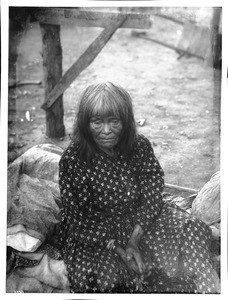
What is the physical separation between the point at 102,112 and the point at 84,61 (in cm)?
64

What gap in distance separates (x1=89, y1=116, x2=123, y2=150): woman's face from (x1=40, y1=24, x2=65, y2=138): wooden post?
2.12 feet

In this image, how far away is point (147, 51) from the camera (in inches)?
144

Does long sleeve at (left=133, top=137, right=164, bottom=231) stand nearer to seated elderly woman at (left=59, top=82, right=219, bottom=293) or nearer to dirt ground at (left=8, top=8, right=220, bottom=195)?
seated elderly woman at (left=59, top=82, right=219, bottom=293)

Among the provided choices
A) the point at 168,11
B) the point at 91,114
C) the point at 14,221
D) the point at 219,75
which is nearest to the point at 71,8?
the point at 168,11

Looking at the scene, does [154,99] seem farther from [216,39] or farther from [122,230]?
[122,230]

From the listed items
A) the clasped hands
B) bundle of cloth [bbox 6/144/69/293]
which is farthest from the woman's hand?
bundle of cloth [bbox 6/144/69/293]

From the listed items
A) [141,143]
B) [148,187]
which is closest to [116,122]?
[141,143]

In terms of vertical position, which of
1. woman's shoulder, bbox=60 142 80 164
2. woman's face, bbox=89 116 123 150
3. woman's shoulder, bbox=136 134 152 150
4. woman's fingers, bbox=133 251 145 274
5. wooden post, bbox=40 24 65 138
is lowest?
woman's fingers, bbox=133 251 145 274

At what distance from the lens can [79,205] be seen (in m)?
1.51

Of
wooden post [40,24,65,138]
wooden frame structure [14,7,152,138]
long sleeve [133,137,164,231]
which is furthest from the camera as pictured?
wooden post [40,24,65,138]

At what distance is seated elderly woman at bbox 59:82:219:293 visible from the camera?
4.82 feet

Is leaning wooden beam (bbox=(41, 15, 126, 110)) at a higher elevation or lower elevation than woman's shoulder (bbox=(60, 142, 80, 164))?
higher

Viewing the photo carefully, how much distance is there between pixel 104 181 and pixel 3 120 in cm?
48

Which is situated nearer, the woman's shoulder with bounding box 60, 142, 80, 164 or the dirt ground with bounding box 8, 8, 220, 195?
the woman's shoulder with bounding box 60, 142, 80, 164
